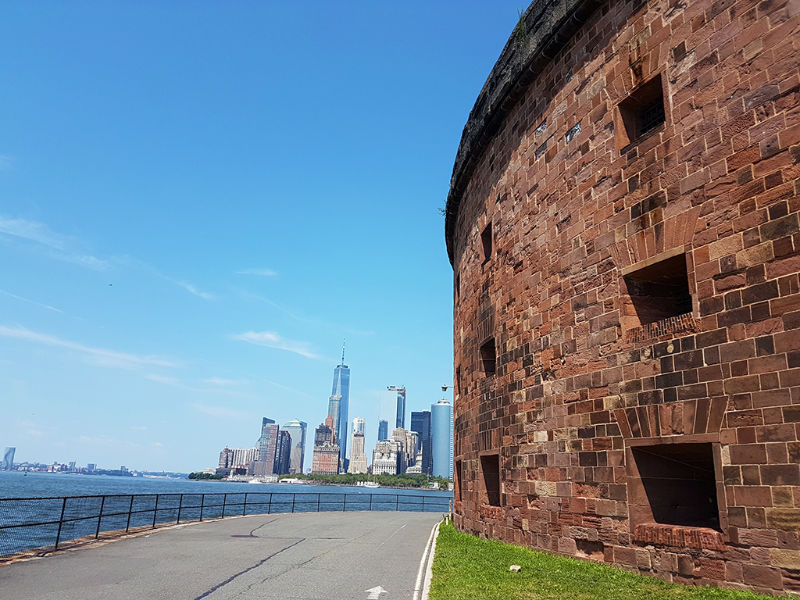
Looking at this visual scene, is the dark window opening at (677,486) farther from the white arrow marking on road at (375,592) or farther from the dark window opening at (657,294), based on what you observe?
the white arrow marking on road at (375,592)

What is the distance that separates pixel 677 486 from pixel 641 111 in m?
6.55

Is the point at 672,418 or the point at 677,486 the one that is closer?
the point at 672,418

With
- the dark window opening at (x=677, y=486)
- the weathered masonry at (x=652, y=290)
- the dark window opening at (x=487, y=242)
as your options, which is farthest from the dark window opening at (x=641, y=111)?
the dark window opening at (x=487, y=242)

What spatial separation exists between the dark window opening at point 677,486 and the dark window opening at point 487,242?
7907mm

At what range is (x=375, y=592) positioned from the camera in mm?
8367

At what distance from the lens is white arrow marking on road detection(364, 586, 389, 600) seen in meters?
8.01

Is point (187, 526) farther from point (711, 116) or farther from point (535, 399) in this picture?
point (711, 116)

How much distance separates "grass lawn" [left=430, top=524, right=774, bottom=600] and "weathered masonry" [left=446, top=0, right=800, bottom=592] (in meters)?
0.39

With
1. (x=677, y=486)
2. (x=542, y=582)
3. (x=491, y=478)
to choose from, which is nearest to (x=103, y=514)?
(x=491, y=478)

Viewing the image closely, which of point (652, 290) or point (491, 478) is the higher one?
point (652, 290)

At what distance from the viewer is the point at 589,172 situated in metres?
11.3

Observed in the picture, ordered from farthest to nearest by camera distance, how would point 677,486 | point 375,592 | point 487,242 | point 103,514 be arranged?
point 103,514
point 487,242
point 677,486
point 375,592

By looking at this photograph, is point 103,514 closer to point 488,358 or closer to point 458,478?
point 458,478

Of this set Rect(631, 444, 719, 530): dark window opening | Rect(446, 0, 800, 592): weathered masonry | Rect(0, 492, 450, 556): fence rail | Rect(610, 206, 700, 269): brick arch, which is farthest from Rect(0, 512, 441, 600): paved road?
Rect(610, 206, 700, 269): brick arch
